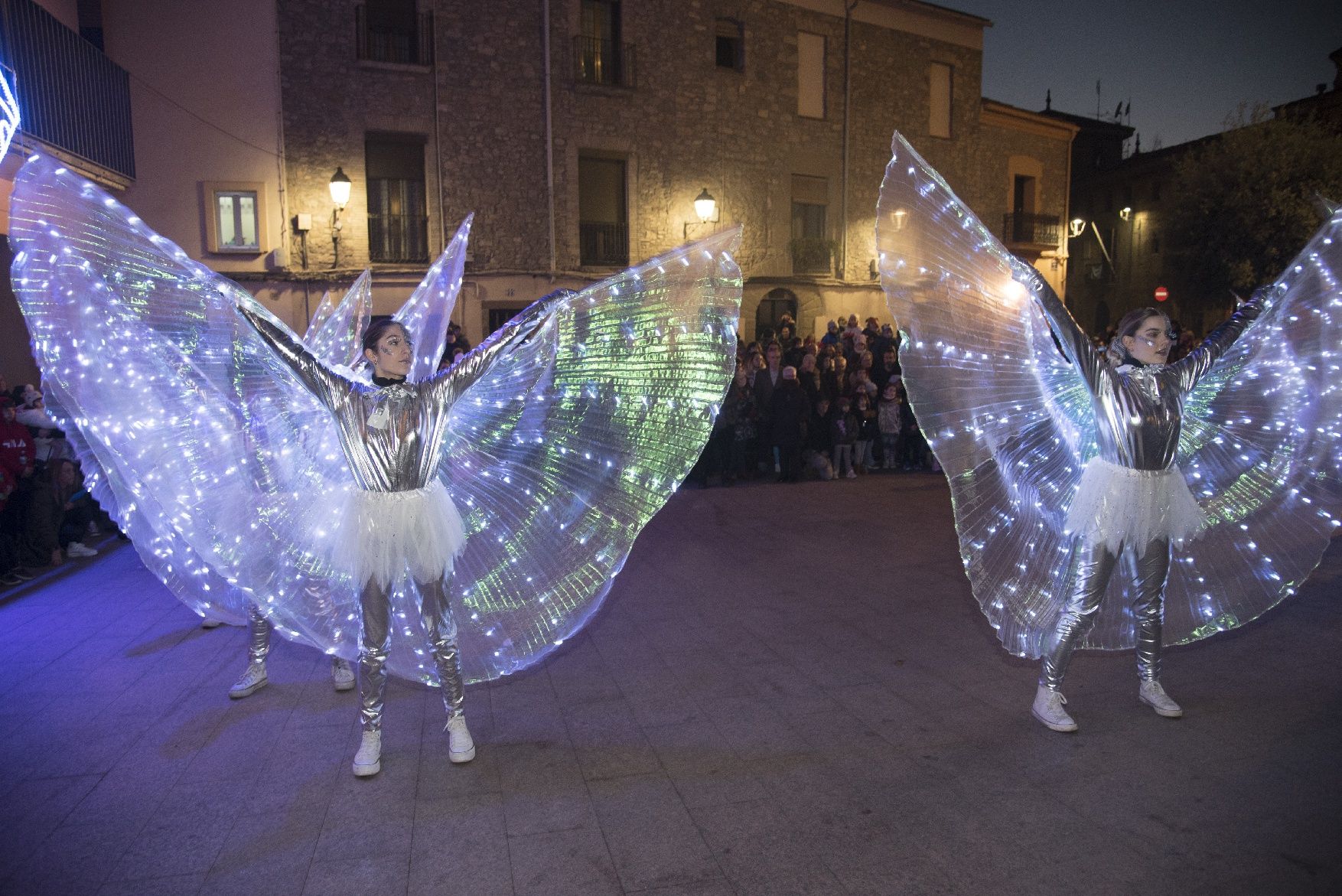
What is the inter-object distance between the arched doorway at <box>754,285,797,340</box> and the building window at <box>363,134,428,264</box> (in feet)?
25.0

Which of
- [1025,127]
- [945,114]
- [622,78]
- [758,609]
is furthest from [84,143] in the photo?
[1025,127]

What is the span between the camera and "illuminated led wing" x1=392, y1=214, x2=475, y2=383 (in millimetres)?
4645

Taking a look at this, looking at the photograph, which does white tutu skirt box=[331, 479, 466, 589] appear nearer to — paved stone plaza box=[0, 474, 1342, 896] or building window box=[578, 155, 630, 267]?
paved stone plaza box=[0, 474, 1342, 896]

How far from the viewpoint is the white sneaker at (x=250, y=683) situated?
4465 mm

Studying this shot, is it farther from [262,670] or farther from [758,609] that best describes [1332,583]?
[262,670]

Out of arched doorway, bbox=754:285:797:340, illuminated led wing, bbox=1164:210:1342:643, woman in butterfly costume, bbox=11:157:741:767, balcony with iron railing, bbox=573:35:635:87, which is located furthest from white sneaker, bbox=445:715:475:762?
arched doorway, bbox=754:285:797:340

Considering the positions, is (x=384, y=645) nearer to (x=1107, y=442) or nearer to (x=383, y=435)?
(x=383, y=435)

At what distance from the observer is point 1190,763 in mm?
3627

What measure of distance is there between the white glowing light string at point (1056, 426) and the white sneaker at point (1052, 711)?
0.25 meters

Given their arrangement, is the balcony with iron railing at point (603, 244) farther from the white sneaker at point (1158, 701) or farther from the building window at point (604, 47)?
the white sneaker at point (1158, 701)

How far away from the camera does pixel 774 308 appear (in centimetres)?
1984

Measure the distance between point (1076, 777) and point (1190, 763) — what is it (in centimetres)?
55

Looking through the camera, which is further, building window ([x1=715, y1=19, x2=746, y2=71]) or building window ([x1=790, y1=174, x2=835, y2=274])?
building window ([x1=790, y1=174, x2=835, y2=274])

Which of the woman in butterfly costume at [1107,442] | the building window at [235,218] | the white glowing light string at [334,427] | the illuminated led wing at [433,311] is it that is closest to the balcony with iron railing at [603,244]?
the building window at [235,218]
